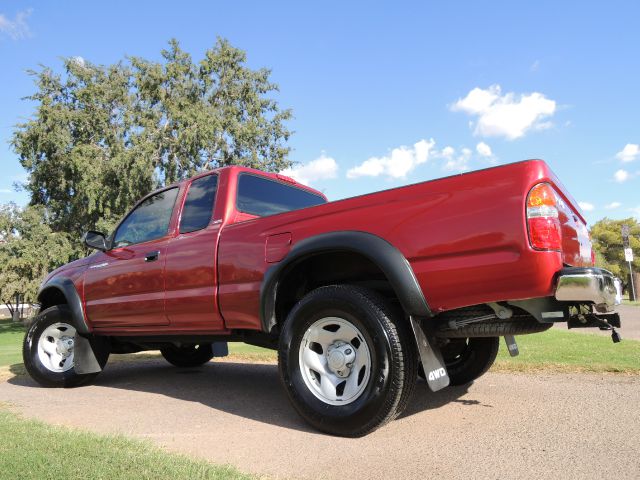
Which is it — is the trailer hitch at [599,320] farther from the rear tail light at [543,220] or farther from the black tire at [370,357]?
the black tire at [370,357]

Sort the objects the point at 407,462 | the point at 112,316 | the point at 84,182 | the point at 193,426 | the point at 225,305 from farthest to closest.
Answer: the point at 84,182 → the point at 112,316 → the point at 225,305 → the point at 193,426 → the point at 407,462

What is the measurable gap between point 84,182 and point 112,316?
19084 mm

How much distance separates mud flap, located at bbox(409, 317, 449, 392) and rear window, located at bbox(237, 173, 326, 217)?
1984 mm

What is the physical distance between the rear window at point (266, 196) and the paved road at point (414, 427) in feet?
6.09

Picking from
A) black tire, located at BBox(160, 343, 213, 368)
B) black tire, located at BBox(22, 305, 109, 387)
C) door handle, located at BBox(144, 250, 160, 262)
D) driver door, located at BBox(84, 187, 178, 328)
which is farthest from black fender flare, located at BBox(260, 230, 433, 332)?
black tire, located at BBox(160, 343, 213, 368)

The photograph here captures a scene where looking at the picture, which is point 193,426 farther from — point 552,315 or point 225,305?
point 552,315

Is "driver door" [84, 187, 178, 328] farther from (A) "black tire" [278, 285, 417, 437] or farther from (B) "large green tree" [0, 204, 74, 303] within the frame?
(B) "large green tree" [0, 204, 74, 303]

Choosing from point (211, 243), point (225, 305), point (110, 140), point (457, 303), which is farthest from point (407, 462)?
point (110, 140)

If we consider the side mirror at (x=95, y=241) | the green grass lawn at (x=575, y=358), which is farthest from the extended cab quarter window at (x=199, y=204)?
the green grass lawn at (x=575, y=358)

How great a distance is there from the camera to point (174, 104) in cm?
2373

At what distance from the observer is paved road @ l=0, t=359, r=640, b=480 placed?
9.39ft

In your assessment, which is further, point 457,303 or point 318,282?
point 318,282

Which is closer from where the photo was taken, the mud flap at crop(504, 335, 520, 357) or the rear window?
the mud flap at crop(504, 335, 520, 357)

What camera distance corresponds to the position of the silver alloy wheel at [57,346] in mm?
6123
